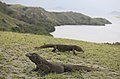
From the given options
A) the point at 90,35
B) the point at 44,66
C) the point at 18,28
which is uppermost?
the point at 44,66

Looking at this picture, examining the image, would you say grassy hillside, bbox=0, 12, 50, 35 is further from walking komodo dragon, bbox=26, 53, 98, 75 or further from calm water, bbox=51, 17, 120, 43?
walking komodo dragon, bbox=26, 53, 98, 75

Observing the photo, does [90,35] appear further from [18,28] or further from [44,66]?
[44,66]

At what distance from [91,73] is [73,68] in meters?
0.78

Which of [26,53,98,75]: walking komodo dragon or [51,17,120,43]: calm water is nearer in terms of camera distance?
[26,53,98,75]: walking komodo dragon

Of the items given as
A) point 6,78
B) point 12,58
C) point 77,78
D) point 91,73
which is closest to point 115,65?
point 91,73

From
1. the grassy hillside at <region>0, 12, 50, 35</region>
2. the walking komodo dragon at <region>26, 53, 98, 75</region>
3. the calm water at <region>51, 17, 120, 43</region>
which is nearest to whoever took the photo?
the walking komodo dragon at <region>26, 53, 98, 75</region>


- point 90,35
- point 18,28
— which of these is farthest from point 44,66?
point 90,35

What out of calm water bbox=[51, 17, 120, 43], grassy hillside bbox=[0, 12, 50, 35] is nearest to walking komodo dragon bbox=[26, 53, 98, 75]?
calm water bbox=[51, 17, 120, 43]

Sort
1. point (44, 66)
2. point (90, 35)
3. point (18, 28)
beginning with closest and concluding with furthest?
point (44, 66), point (18, 28), point (90, 35)

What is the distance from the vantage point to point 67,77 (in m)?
11.2

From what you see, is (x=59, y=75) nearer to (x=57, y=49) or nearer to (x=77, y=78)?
(x=77, y=78)

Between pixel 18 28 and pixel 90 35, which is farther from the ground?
pixel 18 28

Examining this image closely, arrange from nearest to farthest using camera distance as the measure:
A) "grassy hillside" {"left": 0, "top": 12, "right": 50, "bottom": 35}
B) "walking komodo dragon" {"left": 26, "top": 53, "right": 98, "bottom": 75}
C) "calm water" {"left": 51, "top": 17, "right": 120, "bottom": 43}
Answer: "walking komodo dragon" {"left": 26, "top": 53, "right": 98, "bottom": 75} → "calm water" {"left": 51, "top": 17, "right": 120, "bottom": 43} → "grassy hillside" {"left": 0, "top": 12, "right": 50, "bottom": 35}

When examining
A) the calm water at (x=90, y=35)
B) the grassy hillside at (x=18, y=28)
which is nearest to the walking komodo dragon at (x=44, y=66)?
the calm water at (x=90, y=35)
